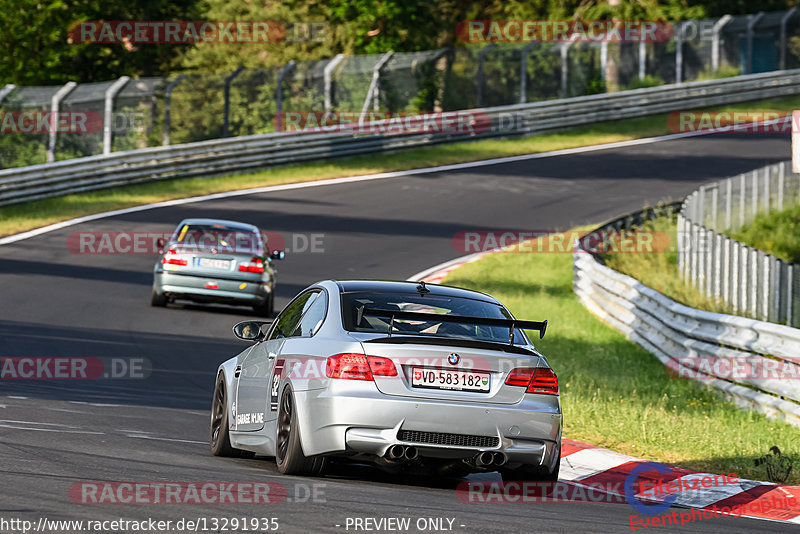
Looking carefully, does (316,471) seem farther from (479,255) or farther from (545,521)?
(479,255)

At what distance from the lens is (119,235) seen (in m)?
27.9

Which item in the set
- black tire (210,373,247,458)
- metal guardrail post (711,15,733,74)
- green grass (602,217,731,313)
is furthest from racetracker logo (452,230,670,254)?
metal guardrail post (711,15,733,74)

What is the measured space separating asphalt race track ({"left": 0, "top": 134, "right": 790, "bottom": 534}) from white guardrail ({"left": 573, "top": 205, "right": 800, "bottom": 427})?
149 centimetres

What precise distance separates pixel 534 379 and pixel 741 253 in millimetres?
9693

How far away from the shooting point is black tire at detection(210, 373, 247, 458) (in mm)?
9890

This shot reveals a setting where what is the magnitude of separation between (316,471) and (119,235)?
66.0 feet

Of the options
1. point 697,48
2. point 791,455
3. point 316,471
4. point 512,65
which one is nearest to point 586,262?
point 791,455

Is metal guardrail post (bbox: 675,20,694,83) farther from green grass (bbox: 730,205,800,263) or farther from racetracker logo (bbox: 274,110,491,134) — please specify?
green grass (bbox: 730,205,800,263)

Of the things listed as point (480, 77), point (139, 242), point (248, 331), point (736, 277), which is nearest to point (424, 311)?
point (248, 331)

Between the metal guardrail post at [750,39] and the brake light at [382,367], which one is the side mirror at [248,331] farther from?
the metal guardrail post at [750,39]

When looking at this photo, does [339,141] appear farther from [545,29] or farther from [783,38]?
[545,29]

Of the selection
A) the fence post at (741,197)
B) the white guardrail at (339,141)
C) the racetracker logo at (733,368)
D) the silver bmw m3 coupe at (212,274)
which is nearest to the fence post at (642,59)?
the white guardrail at (339,141)

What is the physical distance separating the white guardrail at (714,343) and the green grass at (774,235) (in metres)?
5.48

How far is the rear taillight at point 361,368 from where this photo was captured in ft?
27.3
